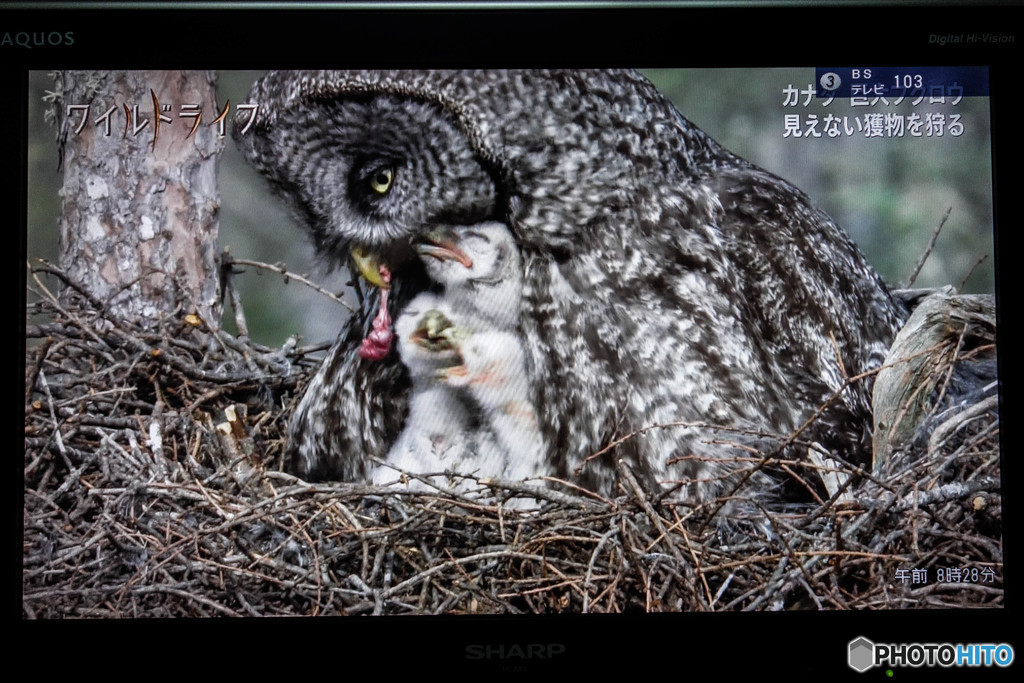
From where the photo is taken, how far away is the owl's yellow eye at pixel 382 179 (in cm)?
142

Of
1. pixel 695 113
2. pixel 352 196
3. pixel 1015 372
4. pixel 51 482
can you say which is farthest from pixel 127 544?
pixel 1015 372

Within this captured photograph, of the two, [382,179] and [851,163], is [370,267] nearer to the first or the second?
[382,179]

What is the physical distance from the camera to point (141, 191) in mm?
1354

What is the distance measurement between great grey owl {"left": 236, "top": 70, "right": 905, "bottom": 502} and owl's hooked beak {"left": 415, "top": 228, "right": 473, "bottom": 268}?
15 millimetres

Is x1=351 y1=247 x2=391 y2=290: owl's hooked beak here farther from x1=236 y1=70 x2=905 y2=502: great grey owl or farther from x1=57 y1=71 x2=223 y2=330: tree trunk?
x1=57 y1=71 x2=223 y2=330: tree trunk

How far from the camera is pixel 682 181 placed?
4.62ft

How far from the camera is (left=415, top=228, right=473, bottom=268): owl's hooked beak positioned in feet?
4.59

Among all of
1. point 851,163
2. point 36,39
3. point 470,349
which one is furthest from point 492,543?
point 36,39

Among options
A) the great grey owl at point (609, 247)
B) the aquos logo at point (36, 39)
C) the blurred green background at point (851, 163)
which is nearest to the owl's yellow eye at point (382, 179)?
the great grey owl at point (609, 247)

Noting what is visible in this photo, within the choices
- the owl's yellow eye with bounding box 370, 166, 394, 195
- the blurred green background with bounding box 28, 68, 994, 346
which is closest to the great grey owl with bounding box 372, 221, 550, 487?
the owl's yellow eye with bounding box 370, 166, 394, 195

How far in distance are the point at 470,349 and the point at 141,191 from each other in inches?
21.8

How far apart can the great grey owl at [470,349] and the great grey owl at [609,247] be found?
0.02 meters

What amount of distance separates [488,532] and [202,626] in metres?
0.41

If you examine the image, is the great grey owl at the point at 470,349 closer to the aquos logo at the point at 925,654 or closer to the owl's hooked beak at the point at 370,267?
the owl's hooked beak at the point at 370,267
